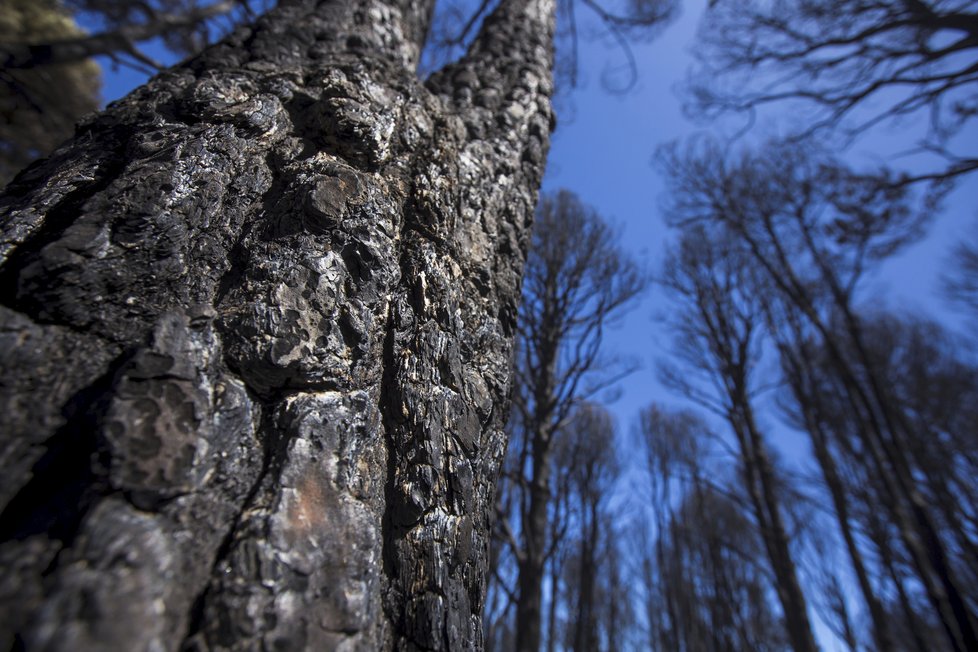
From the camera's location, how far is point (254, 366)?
83cm

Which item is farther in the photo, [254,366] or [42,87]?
[42,87]

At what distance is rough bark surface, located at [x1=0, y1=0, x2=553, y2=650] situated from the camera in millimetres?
612

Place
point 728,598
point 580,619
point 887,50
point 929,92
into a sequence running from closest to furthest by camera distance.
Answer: point 929,92, point 887,50, point 580,619, point 728,598

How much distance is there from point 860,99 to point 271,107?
757 centimetres

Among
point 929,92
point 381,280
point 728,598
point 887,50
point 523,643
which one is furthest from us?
point 728,598

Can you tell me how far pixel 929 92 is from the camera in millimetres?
5230

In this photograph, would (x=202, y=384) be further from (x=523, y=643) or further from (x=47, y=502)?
(x=523, y=643)

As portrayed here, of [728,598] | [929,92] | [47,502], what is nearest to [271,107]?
[47,502]

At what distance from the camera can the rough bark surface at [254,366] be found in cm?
61

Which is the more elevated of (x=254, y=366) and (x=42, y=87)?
(x=42, y=87)

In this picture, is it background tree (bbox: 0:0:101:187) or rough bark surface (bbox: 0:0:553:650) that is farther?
background tree (bbox: 0:0:101:187)

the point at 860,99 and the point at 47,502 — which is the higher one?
the point at 860,99

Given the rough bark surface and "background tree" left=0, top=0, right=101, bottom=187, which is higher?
"background tree" left=0, top=0, right=101, bottom=187

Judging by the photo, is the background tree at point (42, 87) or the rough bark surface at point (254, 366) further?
the background tree at point (42, 87)
